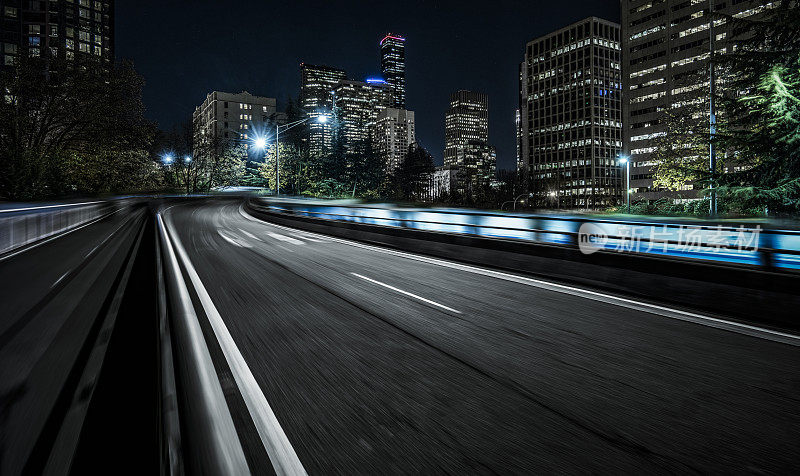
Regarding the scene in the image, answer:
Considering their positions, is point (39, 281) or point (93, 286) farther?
point (39, 281)

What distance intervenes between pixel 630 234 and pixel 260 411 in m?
15.9

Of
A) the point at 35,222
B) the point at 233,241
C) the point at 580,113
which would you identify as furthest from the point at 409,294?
the point at 580,113

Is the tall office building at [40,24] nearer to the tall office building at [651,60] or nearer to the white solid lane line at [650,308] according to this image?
the white solid lane line at [650,308]

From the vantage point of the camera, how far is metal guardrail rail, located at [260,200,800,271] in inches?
294

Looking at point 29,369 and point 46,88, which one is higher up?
point 46,88

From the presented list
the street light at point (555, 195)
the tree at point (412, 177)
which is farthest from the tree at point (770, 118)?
the street light at point (555, 195)

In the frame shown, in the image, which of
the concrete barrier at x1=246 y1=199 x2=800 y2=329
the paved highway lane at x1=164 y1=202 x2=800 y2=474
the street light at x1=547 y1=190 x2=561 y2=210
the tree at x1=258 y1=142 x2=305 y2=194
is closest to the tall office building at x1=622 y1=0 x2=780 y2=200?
the street light at x1=547 y1=190 x2=561 y2=210

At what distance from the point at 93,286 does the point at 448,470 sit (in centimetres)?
872

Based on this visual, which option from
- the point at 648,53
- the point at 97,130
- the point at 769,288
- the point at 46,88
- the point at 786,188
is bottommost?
the point at 769,288

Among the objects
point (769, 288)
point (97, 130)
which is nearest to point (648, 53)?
point (97, 130)

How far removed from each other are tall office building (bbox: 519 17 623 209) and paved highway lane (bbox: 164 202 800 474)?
552ft

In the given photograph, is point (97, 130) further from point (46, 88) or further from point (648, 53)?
point (648, 53)

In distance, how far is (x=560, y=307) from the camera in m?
7.03

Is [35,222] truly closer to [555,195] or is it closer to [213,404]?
[213,404]
